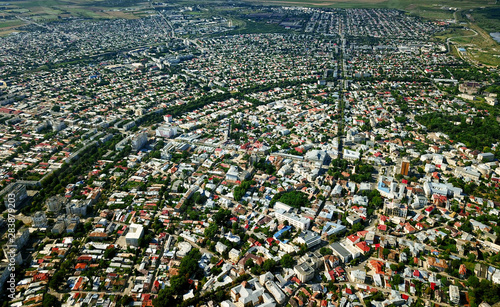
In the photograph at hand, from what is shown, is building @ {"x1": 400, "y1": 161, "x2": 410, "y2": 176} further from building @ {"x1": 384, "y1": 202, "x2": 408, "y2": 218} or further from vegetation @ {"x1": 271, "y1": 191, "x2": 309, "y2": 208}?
vegetation @ {"x1": 271, "y1": 191, "x2": 309, "y2": 208}

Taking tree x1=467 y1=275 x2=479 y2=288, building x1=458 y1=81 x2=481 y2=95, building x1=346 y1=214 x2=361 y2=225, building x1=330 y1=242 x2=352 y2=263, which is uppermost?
building x1=458 y1=81 x2=481 y2=95

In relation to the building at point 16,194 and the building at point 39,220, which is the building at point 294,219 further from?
the building at point 16,194

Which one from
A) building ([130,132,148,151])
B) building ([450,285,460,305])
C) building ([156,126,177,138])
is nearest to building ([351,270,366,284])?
building ([450,285,460,305])

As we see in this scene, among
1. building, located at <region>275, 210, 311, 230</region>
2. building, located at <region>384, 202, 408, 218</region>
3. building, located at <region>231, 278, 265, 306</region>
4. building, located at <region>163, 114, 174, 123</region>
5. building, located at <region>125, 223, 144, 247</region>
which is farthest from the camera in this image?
building, located at <region>163, 114, 174, 123</region>

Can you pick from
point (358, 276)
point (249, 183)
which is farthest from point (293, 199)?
point (358, 276)

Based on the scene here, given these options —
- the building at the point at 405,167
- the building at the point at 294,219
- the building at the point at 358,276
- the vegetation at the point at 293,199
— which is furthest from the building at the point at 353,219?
the building at the point at 405,167

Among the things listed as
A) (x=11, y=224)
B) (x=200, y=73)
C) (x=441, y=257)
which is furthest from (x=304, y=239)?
(x=200, y=73)
